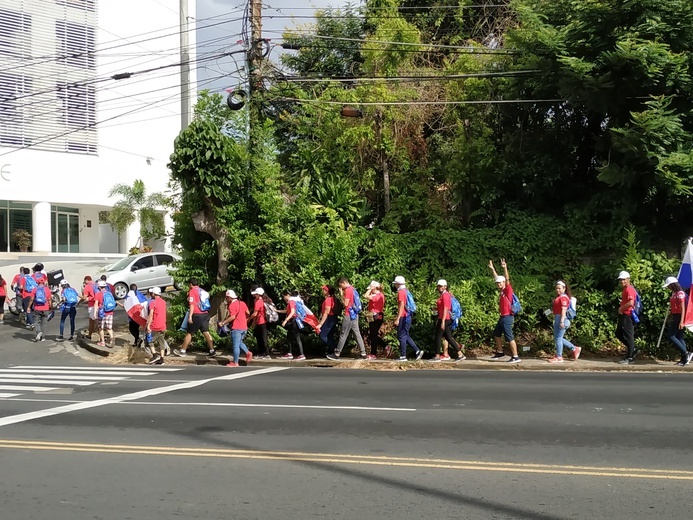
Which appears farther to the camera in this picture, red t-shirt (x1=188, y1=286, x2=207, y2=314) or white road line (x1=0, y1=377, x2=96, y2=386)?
red t-shirt (x1=188, y1=286, x2=207, y2=314)

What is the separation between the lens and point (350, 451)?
7188 millimetres

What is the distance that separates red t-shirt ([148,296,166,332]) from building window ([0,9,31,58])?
26.3 metres

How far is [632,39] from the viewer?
590 inches

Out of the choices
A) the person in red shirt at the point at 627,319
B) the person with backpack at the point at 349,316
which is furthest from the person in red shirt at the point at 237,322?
the person in red shirt at the point at 627,319

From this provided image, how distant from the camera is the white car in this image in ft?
83.8

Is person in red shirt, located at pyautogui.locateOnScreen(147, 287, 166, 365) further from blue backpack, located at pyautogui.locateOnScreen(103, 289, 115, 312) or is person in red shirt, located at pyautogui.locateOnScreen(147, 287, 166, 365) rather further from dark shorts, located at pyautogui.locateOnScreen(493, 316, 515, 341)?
dark shorts, located at pyautogui.locateOnScreen(493, 316, 515, 341)

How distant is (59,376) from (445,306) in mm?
8007

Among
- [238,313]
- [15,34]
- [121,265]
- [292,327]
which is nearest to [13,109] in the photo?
[15,34]

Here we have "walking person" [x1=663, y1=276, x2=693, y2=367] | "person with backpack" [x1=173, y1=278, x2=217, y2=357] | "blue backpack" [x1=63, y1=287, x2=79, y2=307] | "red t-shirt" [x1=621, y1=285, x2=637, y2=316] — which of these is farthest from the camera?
"blue backpack" [x1=63, y1=287, x2=79, y2=307]

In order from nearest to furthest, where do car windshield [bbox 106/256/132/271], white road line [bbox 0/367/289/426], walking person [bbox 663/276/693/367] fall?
white road line [bbox 0/367/289/426]
walking person [bbox 663/276/693/367]
car windshield [bbox 106/256/132/271]

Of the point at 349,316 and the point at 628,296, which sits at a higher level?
the point at 628,296

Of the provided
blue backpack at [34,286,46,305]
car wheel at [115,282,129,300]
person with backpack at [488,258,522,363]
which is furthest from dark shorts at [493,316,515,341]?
car wheel at [115,282,129,300]

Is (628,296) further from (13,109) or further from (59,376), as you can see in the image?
(13,109)

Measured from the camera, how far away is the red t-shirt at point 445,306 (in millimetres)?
15211
